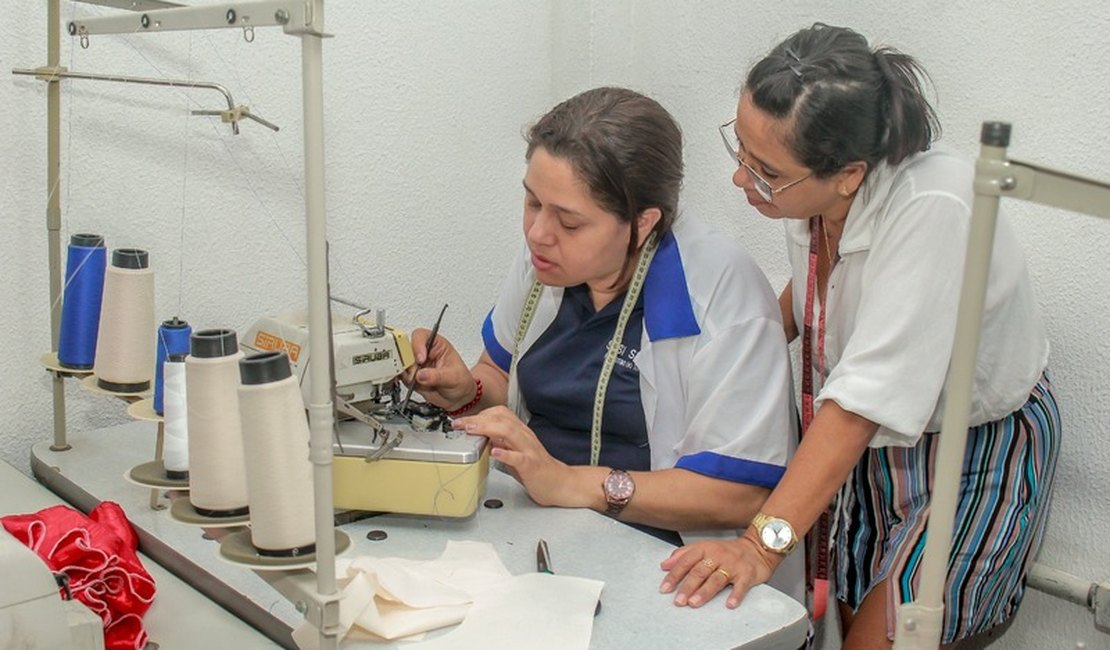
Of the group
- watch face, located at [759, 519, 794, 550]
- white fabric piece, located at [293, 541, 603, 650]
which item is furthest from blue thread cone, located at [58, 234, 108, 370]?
watch face, located at [759, 519, 794, 550]

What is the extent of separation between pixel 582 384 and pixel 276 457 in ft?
2.62

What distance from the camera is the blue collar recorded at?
1699mm

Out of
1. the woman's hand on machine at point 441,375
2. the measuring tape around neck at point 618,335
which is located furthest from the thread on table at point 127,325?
the measuring tape around neck at point 618,335

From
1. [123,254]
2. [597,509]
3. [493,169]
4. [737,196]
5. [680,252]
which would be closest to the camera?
[123,254]

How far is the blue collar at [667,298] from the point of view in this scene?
1.70 meters

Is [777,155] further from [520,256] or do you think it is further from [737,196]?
[737,196]

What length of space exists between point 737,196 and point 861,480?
0.81 meters

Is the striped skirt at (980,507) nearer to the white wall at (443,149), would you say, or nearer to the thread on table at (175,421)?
the white wall at (443,149)

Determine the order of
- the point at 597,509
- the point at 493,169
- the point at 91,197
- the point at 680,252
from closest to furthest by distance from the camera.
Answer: the point at 597,509 < the point at 680,252 < the point at 91,197 < the point at 493,169

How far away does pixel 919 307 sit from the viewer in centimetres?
145

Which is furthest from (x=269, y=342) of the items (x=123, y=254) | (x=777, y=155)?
(x=777, y=155)

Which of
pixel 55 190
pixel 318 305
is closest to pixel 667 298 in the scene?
pixel 318 305

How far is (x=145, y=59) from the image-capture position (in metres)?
1.93

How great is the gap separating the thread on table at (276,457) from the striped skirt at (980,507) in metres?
0.98
